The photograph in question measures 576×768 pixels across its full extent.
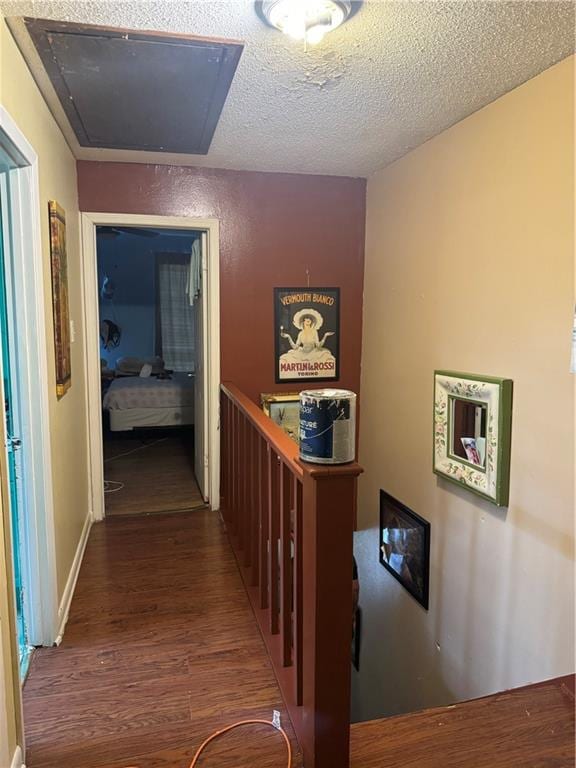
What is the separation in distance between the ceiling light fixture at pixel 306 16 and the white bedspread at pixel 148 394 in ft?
14.2

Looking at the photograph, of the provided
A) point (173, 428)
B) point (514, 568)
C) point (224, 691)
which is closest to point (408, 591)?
point (514, 568)

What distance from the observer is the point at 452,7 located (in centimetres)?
159

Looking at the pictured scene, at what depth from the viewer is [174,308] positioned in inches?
276

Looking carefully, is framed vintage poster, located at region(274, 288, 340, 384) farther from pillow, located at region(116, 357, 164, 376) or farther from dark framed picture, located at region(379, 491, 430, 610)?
pillow, located at region(116, 357, 164, 376)

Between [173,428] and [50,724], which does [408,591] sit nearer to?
[50,724]

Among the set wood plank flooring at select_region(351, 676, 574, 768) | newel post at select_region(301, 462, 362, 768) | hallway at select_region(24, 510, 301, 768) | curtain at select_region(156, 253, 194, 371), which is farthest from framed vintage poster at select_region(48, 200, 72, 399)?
curtain at select_region(156, 253, 194, 371)

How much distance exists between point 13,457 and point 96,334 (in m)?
1.46

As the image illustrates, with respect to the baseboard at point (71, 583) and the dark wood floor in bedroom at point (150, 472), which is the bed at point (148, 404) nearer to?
the dark wood floor in bedroom at point (150, 472)

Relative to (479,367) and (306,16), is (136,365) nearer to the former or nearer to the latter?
(479,367)

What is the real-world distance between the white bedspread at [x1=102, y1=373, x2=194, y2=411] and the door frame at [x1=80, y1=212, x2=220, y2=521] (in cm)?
216

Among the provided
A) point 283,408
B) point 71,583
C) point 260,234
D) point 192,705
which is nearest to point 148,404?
point 283,408

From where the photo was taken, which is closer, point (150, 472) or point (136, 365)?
point (150, 472)

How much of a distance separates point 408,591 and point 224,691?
1.63 m

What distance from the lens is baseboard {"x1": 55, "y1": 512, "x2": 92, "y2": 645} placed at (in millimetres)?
2178
